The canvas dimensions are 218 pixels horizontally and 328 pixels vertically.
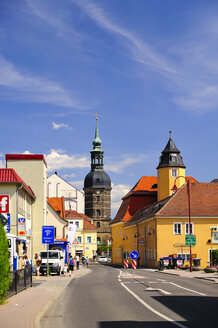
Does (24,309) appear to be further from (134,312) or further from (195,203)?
(195,203)

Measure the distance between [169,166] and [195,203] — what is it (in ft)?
50.7

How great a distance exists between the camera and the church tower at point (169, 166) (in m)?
81.4

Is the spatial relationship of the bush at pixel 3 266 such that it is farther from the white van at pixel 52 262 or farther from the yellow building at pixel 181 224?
the yellow building at pixel 181 224

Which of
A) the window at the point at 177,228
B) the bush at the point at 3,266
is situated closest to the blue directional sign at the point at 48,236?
the bush at the point at 3,266

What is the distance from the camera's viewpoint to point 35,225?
53.3 meters

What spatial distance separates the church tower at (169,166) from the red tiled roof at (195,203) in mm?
12433

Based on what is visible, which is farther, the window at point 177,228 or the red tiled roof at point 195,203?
the red tiled roof at point 195,203

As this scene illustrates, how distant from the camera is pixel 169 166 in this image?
81250 millimetres

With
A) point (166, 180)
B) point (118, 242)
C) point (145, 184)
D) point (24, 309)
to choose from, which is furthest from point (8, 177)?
point (118, 242)

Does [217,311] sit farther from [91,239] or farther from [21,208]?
[91,239]

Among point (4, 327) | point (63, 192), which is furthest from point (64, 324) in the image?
point (63, 192)

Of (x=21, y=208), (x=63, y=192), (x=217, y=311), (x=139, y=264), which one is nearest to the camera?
(x=217, y=311)

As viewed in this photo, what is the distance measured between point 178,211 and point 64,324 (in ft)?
172

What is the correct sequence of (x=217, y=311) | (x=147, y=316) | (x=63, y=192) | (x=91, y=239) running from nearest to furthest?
1. (x=147, y=316)
2. (x=217, y=311)
3. (x=91, y=239)
4. (x=63, y=192)
